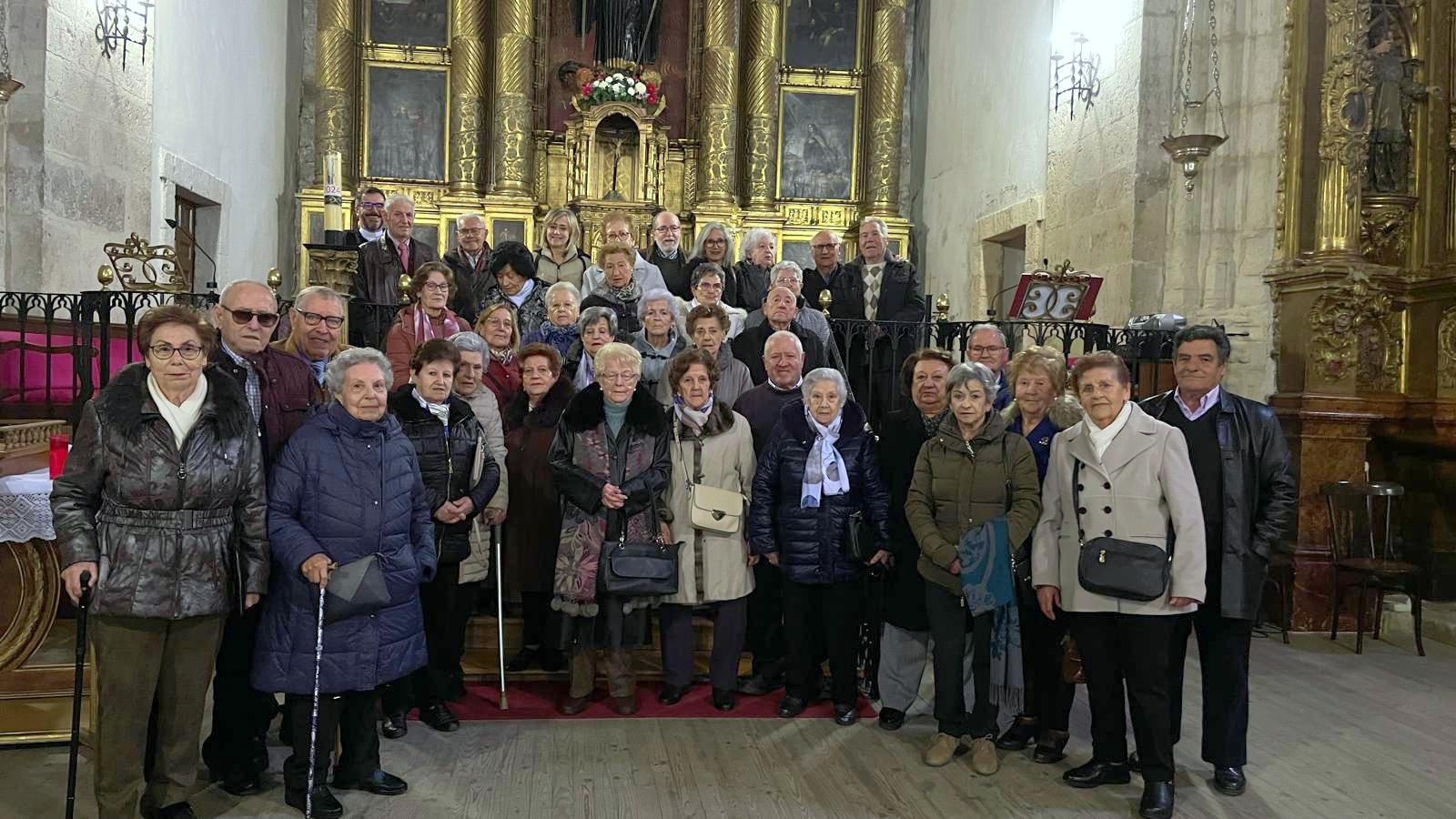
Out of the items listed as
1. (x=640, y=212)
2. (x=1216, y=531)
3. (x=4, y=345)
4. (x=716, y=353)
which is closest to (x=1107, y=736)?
(x=1216, y=531)

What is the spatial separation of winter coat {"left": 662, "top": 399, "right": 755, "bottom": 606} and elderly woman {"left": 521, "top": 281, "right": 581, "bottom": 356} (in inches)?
42.6

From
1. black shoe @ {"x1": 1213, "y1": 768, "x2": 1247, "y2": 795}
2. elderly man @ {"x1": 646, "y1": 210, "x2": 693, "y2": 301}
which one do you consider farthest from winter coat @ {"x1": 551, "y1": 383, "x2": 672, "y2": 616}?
elderly man @ {"x1": 646, "y1": 210, "x2": 693, "y2": 301}

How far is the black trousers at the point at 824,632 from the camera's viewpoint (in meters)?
4.89

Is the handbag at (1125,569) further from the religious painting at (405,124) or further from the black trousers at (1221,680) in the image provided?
the religious painting at (405,124)

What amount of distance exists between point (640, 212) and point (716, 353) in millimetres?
8689

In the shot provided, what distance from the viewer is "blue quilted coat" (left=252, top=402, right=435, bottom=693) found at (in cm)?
362

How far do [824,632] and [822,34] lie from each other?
11.1m

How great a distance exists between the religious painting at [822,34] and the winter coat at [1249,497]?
11.2m

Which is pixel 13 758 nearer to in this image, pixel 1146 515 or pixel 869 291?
pixel 1146 515

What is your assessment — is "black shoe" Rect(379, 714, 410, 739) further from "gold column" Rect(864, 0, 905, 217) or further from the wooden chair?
"gold column" Rect(864, 0, 905, 217)

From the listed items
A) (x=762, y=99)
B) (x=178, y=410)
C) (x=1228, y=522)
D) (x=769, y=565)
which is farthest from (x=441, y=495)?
(x=762, y=99)

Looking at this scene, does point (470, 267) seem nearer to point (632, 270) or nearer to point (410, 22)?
point (632, 270)

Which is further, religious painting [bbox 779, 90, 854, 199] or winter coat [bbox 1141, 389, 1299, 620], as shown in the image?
religious painting [bbox 779, 90, 854, 199]

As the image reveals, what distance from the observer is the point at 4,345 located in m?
6.19
